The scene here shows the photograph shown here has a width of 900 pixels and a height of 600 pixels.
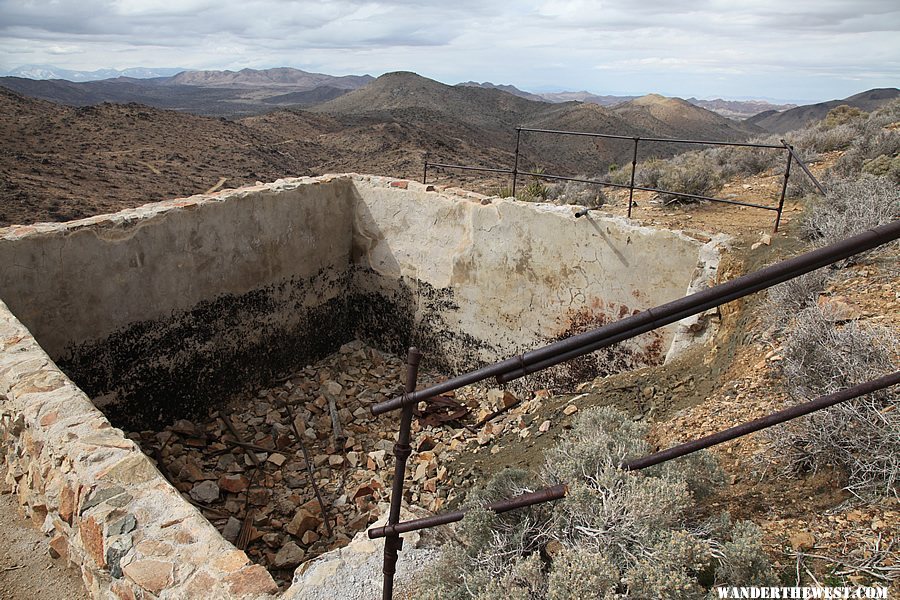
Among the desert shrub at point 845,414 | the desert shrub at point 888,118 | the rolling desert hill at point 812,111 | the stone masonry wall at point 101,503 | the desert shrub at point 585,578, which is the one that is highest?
the rolling desert hill at point 812,111

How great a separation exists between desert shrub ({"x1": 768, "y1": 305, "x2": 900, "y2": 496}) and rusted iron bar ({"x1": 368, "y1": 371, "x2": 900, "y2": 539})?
0.62 metres

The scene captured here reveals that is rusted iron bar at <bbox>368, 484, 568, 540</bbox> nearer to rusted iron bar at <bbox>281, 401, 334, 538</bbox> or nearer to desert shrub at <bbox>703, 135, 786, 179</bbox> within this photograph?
rusted iron bar at <bbox>281, 401, 334, 538</bbox>

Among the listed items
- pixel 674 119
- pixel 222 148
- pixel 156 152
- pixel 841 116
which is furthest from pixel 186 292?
pixel 674 119

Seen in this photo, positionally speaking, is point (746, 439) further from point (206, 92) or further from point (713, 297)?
point (206, 92)

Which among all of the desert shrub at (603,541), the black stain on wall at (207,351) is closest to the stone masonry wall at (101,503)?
the desert shrub at (603,541)

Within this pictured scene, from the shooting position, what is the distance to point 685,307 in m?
1.54

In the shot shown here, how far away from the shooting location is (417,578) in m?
2.43

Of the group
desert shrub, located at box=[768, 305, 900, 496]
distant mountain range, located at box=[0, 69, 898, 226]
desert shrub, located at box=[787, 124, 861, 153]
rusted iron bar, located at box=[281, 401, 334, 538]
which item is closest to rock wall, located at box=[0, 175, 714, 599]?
rusted iron bar, located at box=[281, 401, 334, 538]

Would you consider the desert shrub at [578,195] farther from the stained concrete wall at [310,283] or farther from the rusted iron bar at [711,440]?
the rusted iron bar at [711,440]

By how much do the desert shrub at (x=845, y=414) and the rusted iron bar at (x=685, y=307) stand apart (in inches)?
46.9

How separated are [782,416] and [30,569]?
3087mm

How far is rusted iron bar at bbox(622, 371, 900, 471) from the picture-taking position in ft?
5.73

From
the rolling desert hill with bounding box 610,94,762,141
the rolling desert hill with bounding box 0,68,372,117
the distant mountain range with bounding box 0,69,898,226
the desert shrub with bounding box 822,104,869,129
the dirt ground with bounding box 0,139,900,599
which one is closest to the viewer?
the dirt ground with bounding box 0,139,900,599

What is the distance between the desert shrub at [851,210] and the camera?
14.9ft
